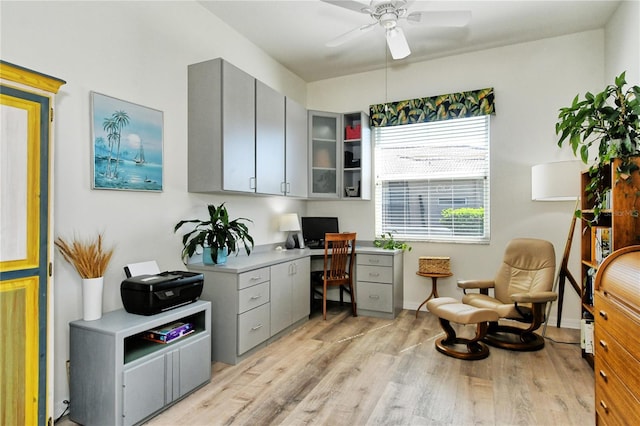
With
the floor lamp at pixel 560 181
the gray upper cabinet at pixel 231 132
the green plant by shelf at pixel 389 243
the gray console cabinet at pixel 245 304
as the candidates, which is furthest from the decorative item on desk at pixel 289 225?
the floor lamp at pixel 560 181

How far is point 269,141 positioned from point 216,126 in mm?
702

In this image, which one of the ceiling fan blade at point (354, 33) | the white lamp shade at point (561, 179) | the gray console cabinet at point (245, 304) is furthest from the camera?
the white lamp shade at point (561, 179)

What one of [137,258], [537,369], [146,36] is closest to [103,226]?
[137,258]

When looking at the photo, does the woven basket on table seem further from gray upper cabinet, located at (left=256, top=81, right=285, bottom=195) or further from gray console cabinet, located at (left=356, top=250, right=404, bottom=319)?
gray upper cabinet, located at (left=256, top=81, right=285, bottom=195)

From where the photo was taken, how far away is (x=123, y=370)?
1.95 m

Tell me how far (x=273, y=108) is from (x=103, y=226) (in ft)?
6.42

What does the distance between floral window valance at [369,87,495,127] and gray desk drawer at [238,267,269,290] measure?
2441 millimetres

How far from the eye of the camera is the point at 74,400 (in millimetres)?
2082

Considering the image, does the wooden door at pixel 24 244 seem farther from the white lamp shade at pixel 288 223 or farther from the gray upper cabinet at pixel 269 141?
the white lamp shade at pixel 288 223

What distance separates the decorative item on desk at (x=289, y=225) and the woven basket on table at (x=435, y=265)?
152cm

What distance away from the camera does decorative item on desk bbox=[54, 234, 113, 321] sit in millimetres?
2102

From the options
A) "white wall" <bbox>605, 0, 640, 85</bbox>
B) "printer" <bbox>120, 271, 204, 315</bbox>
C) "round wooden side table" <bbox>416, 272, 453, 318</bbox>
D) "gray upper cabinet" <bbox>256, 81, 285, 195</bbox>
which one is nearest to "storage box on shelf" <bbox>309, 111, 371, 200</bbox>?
"gray upper cabinet" <bbox>256, 81, 285, 195</bbox>

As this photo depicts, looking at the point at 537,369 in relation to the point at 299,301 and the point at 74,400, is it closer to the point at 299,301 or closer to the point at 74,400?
the point at 299,301

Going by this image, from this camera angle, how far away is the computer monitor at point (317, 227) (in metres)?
4.66
